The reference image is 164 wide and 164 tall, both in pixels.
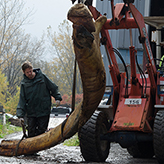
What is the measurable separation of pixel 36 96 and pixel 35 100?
3.2 inches

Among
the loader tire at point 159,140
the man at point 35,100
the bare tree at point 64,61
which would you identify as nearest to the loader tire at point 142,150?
the loader tire at point 159,140

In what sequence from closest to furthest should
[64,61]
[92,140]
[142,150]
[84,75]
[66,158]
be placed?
[84,75], [92,140], [66,158], [142,150], [64,61]

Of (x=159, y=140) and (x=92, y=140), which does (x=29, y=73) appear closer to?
(x=92, y=140)

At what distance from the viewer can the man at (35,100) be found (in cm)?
654

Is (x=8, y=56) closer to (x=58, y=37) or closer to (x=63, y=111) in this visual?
(x=63, y=111)

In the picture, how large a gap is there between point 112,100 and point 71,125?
1.67 metres

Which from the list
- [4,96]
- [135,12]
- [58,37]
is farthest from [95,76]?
[58,37]

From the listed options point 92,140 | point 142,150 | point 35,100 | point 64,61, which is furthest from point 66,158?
point 64,61

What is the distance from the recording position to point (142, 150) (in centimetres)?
739

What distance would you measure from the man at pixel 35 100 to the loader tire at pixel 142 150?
2107 mm

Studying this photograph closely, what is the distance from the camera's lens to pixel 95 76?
15.3 ft

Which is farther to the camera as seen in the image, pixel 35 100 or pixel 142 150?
pixel 142 150

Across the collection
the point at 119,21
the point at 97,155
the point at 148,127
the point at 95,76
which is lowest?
the point at 97,155

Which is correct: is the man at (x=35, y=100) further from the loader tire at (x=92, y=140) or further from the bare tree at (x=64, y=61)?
the bare tree at (x=64, y=61)
